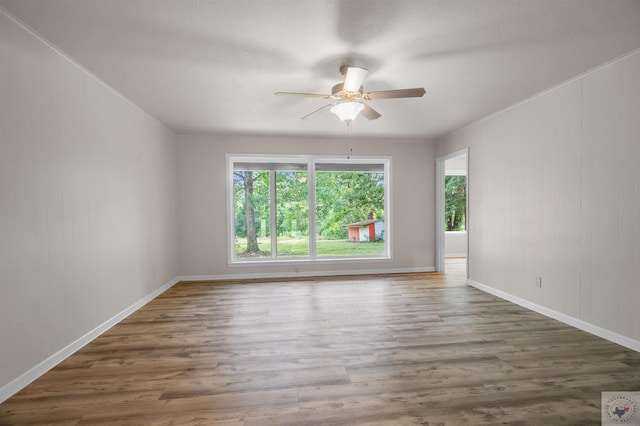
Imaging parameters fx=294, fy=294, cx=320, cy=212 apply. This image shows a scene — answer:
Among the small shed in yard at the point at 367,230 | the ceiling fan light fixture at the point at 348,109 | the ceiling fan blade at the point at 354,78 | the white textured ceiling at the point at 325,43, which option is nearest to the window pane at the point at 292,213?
the small shed in yard at the point at 367,230

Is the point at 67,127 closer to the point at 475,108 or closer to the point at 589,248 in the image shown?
the point at 475,108

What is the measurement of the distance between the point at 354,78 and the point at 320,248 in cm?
363

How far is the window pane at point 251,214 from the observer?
5410 mm

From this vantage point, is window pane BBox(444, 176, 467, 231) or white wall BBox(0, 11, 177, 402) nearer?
white wall BBox(0, 11, 177, 402)

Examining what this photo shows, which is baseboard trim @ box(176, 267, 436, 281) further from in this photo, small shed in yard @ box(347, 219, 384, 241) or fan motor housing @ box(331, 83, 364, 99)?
fan motor housing @ box(331, 83, 364, 99)

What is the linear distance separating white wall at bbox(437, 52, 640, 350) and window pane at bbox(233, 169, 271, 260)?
12.0 ft

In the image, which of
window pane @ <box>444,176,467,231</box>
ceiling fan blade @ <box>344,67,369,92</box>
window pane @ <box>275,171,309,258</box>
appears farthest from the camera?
window pane @ <box>444,176,467,231</box>

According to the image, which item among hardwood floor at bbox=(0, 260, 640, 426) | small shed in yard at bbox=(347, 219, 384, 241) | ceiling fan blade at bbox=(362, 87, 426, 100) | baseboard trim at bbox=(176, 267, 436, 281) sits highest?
ceiling fan blade at bbox=(362, 87, 426, 100)

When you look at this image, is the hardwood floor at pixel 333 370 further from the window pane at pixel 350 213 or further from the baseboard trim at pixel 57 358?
the window pane at pixel 350 213

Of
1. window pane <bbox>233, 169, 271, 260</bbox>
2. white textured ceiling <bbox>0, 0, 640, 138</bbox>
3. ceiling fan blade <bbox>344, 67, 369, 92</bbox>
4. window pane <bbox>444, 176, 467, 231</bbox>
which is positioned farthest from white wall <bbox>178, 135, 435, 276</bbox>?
ceiling fan blade <bbox>344, 67, 369, 92</bbox>

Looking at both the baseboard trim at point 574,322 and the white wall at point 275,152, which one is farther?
the white wall at point 275,152

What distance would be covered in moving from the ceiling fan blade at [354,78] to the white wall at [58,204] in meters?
2.33

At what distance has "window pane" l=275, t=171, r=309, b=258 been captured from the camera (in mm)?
5527

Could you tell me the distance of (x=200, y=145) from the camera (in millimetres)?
5129
